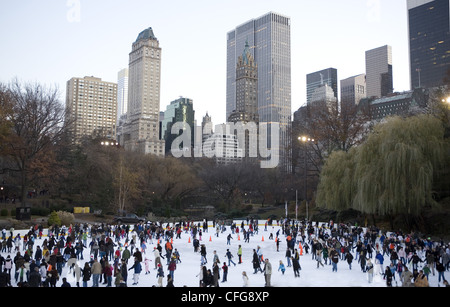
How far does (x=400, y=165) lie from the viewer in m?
28.4

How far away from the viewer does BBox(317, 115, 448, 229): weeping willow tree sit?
2800 cm

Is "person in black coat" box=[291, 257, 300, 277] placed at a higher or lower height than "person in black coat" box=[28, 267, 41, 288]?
lower

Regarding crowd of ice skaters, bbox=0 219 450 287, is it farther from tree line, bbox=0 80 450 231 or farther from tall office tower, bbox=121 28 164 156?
tall office tower, bbox=121 28 164 156

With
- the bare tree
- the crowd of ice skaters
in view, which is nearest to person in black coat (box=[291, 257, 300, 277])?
the crowd of ice skaters

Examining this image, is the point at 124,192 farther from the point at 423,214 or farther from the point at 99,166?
the point at 423,214

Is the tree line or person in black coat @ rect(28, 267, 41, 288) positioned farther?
the tree line

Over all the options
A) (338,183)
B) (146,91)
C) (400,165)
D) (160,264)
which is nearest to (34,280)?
(160,264)

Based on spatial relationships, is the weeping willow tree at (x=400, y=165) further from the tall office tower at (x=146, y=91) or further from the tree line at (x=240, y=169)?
the tall office tower at (x=146, y=91)

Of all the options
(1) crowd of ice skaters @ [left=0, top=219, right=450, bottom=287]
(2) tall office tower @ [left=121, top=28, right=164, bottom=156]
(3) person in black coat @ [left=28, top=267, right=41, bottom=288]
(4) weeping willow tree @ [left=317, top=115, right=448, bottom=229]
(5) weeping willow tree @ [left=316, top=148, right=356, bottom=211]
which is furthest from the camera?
(2) tall office tower @ [left=121, top=28, right=164, bottom=156]

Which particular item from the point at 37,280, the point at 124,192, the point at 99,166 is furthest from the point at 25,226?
the point at 37,280

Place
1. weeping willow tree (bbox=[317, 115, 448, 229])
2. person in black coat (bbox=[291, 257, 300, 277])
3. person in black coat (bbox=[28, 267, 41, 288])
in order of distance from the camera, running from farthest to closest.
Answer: weeping willow tree (bbox=[317, 115, 448, 229]) → person in black coat (bbox=[291, 257, 300, 277]) → person in black coat (bbox=[28, 267, 41, 288])

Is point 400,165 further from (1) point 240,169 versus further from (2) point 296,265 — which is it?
(1) point 240,169

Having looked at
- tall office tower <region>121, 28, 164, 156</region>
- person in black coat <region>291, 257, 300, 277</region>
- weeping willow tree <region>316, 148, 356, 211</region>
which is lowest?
person in black coat <region>291, 257, 300, 277</region>
